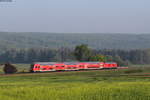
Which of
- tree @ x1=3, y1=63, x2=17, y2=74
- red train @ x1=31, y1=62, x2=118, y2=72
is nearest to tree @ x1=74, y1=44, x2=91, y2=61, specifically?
red train @ x1=31, y1=62, x2=118, y2=72

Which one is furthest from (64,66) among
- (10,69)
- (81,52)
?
(81,52)

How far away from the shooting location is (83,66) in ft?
358

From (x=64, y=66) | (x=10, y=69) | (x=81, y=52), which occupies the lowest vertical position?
(x=10, y=69)

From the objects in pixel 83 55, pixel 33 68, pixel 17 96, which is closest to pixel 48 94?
pixel 17 96

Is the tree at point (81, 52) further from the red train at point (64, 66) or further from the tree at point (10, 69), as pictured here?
the tree at point (10, 69)

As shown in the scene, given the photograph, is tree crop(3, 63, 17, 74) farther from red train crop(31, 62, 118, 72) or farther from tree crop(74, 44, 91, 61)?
tree crop(74, 44, 91, 61)

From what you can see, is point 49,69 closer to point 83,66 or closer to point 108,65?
point 83,66

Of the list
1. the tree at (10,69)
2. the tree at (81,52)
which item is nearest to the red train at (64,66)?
the tree at (10,69)

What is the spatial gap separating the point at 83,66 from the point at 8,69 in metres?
21.3

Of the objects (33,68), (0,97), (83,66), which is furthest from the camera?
(83,66)

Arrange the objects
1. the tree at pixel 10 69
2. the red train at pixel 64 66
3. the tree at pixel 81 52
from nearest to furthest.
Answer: the red train at pixel 64 66 → the tree at pixel 10 69 → the tree at pixel 81 52

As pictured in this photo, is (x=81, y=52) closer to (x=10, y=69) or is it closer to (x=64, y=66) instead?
(x=10, y=69)

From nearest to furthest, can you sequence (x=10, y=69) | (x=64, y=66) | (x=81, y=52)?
(x=64, y=66) → (x=10, y=69) → (x=81, y=52)

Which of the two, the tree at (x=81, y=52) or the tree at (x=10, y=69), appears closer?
the tree at (x=10, y=69)
